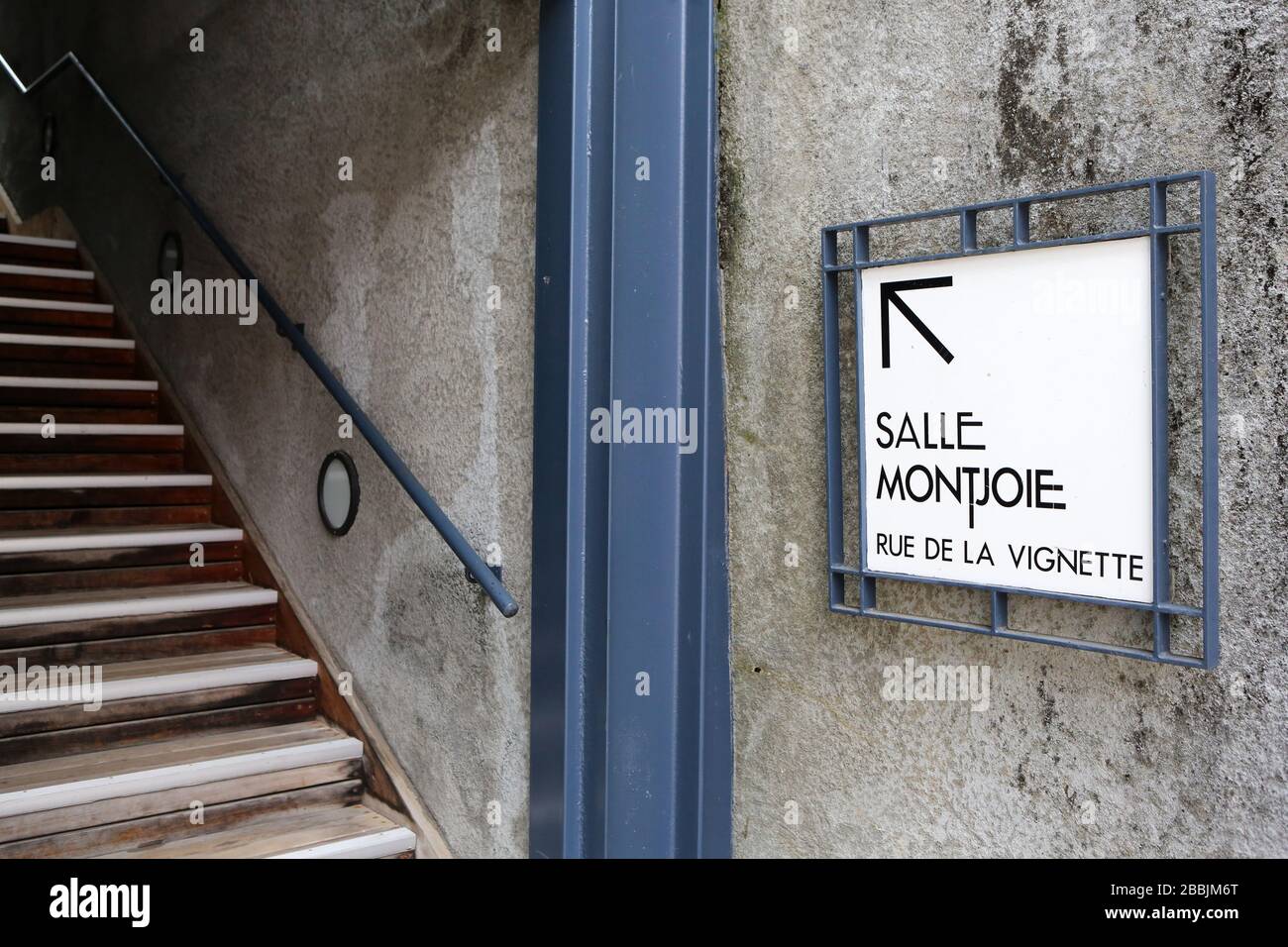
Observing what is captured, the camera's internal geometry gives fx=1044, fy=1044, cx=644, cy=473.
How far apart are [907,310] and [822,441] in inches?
12.5

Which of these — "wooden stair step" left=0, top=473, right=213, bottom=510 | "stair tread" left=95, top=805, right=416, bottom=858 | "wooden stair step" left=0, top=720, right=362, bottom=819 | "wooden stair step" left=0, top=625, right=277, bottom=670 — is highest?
"wooden stair step" left=0, top=473, right=213, bottom=510

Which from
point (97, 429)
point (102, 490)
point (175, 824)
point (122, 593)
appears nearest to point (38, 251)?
point (97, 429)

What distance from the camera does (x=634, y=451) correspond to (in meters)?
2.19

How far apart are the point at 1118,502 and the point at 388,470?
75.7 inches

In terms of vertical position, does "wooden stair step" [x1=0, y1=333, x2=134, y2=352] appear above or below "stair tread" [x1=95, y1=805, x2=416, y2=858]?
above

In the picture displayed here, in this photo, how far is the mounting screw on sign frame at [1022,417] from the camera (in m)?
1.51

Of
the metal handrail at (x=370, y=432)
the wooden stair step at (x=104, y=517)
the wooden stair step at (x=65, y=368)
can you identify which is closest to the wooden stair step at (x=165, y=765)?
the metal handrail at (x=370, y=432)

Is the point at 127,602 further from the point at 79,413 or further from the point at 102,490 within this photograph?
the point at 79,413

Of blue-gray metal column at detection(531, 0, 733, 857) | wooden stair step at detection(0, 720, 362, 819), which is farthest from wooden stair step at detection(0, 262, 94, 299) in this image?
blue-gray metal column at detection(531, 0, 733, 857)

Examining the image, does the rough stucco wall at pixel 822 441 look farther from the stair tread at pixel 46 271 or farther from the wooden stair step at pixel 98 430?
Result: the stair tread at pixel 46 271

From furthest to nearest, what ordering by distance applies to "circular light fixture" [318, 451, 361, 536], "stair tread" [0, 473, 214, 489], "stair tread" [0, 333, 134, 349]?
"stair tread" [0, 333, 134, 349]
"stair tread" [0, 473, 214, 489]
"circular light fixture" [318, 451, 361, 536]

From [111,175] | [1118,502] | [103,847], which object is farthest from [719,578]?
[111,175]

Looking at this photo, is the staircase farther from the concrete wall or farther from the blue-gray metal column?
the blue-gray metal column

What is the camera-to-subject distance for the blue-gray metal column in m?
2.16
